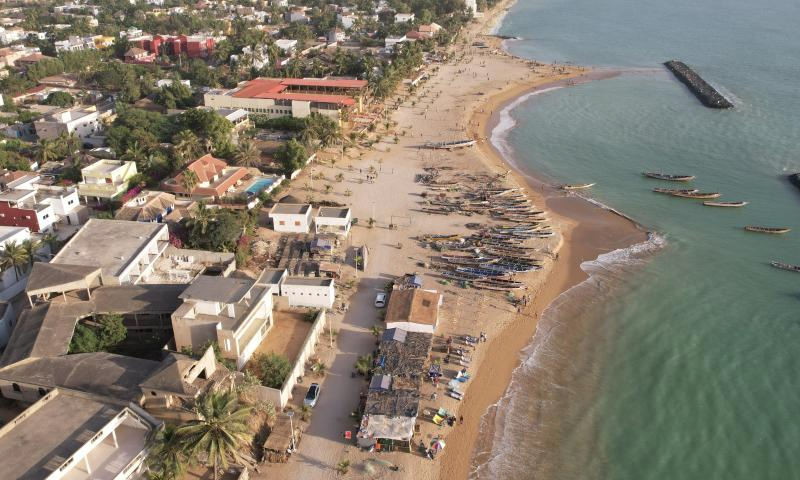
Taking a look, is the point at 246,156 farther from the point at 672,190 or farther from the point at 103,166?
the point at 672,190

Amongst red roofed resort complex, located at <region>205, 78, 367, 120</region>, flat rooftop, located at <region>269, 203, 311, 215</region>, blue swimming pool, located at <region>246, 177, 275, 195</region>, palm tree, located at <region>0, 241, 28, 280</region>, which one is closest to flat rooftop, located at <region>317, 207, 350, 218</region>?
flat rooftop, located at <region>269, 203, 311, 215</region>

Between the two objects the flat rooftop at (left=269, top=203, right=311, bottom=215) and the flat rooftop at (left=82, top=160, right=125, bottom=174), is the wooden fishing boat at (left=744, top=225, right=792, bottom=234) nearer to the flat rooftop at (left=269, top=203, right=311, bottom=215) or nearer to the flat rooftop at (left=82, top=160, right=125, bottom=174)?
the flat rooftop at (left=269, top=203, right=311, bottom=215)

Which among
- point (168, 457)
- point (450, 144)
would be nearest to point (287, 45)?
point (450, 144)

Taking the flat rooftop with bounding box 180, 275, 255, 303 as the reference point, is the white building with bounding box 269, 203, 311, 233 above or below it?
below

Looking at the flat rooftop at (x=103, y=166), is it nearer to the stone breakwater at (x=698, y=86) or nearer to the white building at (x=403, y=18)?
the stone breakwater at (x=698, y=86)

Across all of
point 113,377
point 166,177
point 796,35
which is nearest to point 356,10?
point 796,35

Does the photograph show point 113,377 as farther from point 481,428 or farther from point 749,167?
point 749,167

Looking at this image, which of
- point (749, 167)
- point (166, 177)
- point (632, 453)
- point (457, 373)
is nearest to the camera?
point (632, 453)
